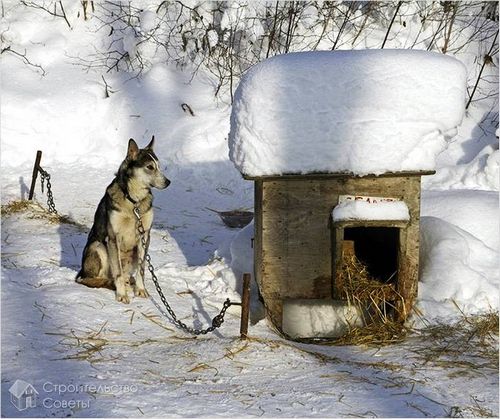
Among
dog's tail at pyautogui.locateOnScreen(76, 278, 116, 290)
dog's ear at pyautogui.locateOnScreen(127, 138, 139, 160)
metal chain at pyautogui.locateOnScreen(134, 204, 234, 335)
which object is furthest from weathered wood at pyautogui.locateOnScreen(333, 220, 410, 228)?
dog's tail at pyautogui.locateOnScreen(76, 278, 116, 290)

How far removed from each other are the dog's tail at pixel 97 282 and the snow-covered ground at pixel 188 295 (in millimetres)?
123

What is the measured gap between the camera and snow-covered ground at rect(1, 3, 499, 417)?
144 inches

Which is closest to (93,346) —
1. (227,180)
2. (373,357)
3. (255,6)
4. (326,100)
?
(373,357)

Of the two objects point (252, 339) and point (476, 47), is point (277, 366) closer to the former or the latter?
point (252, 339)

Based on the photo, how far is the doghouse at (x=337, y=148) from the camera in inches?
192

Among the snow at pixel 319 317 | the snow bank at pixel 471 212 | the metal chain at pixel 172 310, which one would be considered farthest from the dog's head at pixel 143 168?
the snow bank at pixel 471 212

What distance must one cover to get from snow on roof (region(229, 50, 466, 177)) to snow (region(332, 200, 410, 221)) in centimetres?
23

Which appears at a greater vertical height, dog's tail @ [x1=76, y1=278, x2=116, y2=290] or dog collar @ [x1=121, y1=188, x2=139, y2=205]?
dog collar @ [x1=121, y1=188, x2=139, y2=205]

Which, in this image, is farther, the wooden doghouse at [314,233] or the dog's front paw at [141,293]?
the dog's front paw at [141,293]

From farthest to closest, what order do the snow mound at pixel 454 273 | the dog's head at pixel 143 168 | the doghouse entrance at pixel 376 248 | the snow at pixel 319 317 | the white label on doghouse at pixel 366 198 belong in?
1. the doghouse entrance at pixel 376 248
2. the dog's head at pixel 143 168
3. the snow at pixel 319 317
4. the snow mound at pixel 454 273
5. the white label on doghouse at pixel 366 198

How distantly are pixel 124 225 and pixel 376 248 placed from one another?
211cm

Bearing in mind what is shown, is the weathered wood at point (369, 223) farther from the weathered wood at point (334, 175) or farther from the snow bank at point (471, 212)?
the snow bank at point (471, 212)

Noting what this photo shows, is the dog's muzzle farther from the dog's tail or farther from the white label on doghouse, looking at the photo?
the white label on doghouse

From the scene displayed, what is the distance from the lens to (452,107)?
4949 mm
